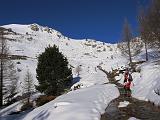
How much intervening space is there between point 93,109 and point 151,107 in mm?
3980

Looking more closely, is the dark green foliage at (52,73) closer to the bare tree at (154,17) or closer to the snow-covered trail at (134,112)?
the bare tree at (154,17)

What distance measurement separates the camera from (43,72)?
43156mm

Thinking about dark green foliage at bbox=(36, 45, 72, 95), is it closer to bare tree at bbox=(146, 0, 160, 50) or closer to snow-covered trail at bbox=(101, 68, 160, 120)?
bare tree at bbox=(146, 0, 160, 50)

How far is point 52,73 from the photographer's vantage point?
140ft

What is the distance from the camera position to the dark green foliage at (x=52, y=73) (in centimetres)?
4234

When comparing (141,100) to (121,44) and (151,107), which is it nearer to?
(151,107)

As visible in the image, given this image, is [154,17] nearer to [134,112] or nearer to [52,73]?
[134,112]

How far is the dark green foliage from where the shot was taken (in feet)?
139

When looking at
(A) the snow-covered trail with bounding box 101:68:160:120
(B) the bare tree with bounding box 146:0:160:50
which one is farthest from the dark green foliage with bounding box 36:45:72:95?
(A) the snow-covered trail with bounding box 101:68:160:120

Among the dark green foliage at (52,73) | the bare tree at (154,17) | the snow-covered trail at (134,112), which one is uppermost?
the bare tree at (154,17)

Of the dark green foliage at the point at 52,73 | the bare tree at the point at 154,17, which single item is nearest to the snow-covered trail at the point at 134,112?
the bare tree at the point at 154,17

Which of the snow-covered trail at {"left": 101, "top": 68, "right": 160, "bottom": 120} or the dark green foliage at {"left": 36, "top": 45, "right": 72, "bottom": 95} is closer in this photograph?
the snow-covered trail at {"left": 101, "top": 68, "right": 160, "bottom": 120}

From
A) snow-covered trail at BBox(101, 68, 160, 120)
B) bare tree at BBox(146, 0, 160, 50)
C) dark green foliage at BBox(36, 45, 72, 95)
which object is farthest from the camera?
dark green foliage at BBox(36, 45, 72, 95)

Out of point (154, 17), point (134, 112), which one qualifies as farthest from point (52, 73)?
point (134, 112)
